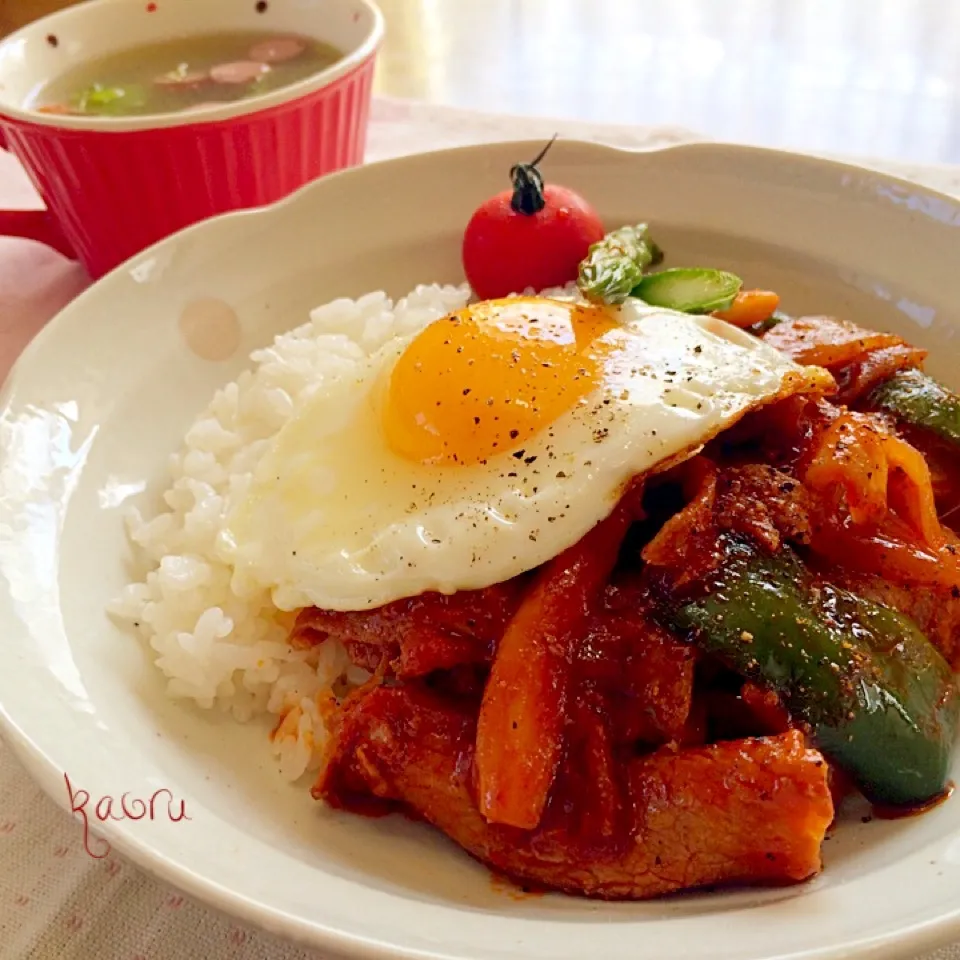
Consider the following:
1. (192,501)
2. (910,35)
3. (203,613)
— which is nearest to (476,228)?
(192,501)

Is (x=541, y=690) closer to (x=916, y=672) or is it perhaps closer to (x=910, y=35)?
(x=916, y=672)

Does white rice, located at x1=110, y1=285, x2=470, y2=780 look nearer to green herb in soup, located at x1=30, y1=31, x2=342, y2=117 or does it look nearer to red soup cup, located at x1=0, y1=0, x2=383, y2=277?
red soup cup, located at x1=0, y1=0, x2=383, y2=277

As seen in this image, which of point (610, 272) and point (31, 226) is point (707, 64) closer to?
point (610, 272)

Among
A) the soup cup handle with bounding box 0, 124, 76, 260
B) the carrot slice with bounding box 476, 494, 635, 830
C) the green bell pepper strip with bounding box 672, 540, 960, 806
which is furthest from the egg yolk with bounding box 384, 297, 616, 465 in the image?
the soup cup handle with bounding box 0, 124, 76, 260

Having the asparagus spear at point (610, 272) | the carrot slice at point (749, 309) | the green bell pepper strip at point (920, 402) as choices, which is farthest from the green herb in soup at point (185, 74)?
the green bell pepper strip at point (920, 402)

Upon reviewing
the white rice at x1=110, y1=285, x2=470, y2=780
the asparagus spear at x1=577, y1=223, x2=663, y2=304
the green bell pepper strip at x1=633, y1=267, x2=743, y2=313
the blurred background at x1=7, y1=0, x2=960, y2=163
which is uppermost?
the asparagus spear at x1=577, y1=223, x2=663, y2=304
